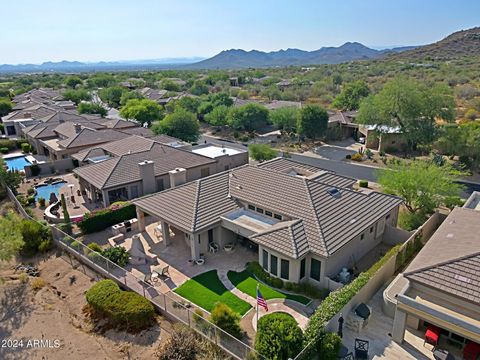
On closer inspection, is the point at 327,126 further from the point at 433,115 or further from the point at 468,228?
the point at 468,228

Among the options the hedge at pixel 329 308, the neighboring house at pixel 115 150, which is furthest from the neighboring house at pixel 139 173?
the hedge at pixel 329 308

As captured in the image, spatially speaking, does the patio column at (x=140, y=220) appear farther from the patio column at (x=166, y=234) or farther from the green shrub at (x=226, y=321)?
the green shrub at (x=226, y=321)

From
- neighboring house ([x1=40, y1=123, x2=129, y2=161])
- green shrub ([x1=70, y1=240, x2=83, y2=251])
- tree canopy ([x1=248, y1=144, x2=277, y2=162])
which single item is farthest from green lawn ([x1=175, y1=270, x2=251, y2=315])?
neighboring house ([x1=40, y1=123, x2=129, y2=161])

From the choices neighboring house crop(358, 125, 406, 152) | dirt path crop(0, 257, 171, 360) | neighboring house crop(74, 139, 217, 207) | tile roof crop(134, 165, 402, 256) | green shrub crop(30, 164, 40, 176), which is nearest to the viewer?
dirt path crop(0, 257, 171, 360)

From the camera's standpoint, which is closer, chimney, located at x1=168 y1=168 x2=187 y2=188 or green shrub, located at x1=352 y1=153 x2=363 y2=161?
chimney, located at x1=168 y1=168 x2=187 y2=188

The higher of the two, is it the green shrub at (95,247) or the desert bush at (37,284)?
the green shrub at (95,247)

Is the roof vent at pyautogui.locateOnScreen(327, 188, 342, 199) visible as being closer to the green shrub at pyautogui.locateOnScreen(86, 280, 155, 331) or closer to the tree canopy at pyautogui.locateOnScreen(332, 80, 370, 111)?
the green shrub at pyautogui.locateOnScreen(86, 280, 155, 331)

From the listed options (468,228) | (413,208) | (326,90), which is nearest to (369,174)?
(413,208)
